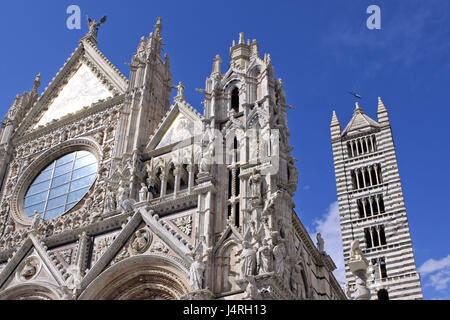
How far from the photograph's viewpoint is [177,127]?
2423 centimetres

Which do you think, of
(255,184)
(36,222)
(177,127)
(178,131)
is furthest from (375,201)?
(36,222)

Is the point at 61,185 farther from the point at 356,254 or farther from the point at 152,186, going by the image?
the point at 356,254

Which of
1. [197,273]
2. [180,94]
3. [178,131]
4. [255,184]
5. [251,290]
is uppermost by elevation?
[180,94]

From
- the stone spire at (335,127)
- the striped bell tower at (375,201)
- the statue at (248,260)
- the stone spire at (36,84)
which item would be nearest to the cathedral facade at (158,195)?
the statue at (248,260)

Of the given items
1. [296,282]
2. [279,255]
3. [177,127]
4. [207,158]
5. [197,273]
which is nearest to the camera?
[279,255]

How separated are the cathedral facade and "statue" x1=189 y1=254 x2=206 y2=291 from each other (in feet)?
0.16

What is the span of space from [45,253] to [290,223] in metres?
9.19

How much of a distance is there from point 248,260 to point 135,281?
15.6 feet

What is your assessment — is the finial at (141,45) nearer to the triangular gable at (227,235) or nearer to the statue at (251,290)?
the triangular gable at (227,235)

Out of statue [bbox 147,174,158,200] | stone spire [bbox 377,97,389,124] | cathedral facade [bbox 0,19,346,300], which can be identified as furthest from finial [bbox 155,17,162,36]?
stone spire [bbox 377,97,389,124]

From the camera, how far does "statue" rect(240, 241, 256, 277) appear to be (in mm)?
16656

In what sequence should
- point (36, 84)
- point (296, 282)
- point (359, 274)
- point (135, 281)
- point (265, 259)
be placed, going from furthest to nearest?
point (36, 84) < point (135, 281) < point (296, 282) < point (265, 259) < point (359, 274)

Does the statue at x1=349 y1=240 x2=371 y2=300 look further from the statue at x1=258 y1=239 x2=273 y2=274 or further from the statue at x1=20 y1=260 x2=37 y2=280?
the statue at x1=20 y1=260 x2=37 y2=280

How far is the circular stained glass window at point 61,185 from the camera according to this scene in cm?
2450
